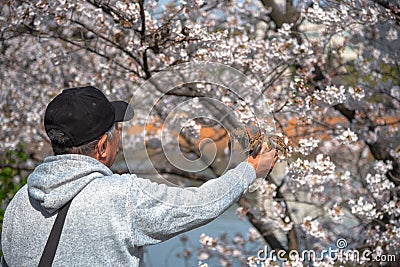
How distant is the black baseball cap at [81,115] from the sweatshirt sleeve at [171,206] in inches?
6.4

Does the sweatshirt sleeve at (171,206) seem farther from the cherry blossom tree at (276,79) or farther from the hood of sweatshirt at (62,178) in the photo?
the cherry blossom tree at (276,79)

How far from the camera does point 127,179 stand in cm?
128

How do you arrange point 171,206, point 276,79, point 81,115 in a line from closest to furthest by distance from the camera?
point 171,206 < point 81,115 < point 276,79

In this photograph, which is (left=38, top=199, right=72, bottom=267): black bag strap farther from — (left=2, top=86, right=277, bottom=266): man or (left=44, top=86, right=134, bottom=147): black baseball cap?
(left=44, top=86, right=134, bottom=147): black baseball cap

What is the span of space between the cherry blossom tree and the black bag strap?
1.22 meters

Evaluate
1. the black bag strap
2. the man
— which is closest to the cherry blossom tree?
the man

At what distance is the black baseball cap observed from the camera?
135 centimetres

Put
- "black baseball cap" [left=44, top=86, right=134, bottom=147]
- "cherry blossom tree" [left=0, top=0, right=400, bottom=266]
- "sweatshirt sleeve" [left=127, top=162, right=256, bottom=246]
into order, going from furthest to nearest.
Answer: "cherry blossom tree" [left=0, top=0, right=400, bottom=266]
"black baseball cap" [left=44, top=86, right=134, bottom=147]
"sweatshirt sleeve" [left=127, top=162, right=256, bottom=246]

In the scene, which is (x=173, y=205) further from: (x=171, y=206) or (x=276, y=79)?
(x=276, y=79)

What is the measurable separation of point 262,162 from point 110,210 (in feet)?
1.17

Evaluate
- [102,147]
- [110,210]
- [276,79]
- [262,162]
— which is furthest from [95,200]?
[276,79]

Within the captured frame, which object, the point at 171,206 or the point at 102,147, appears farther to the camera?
the point at 102,147

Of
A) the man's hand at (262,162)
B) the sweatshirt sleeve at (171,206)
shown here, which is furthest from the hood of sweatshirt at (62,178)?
the man's hand at (262,162)

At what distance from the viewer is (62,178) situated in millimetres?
1314
